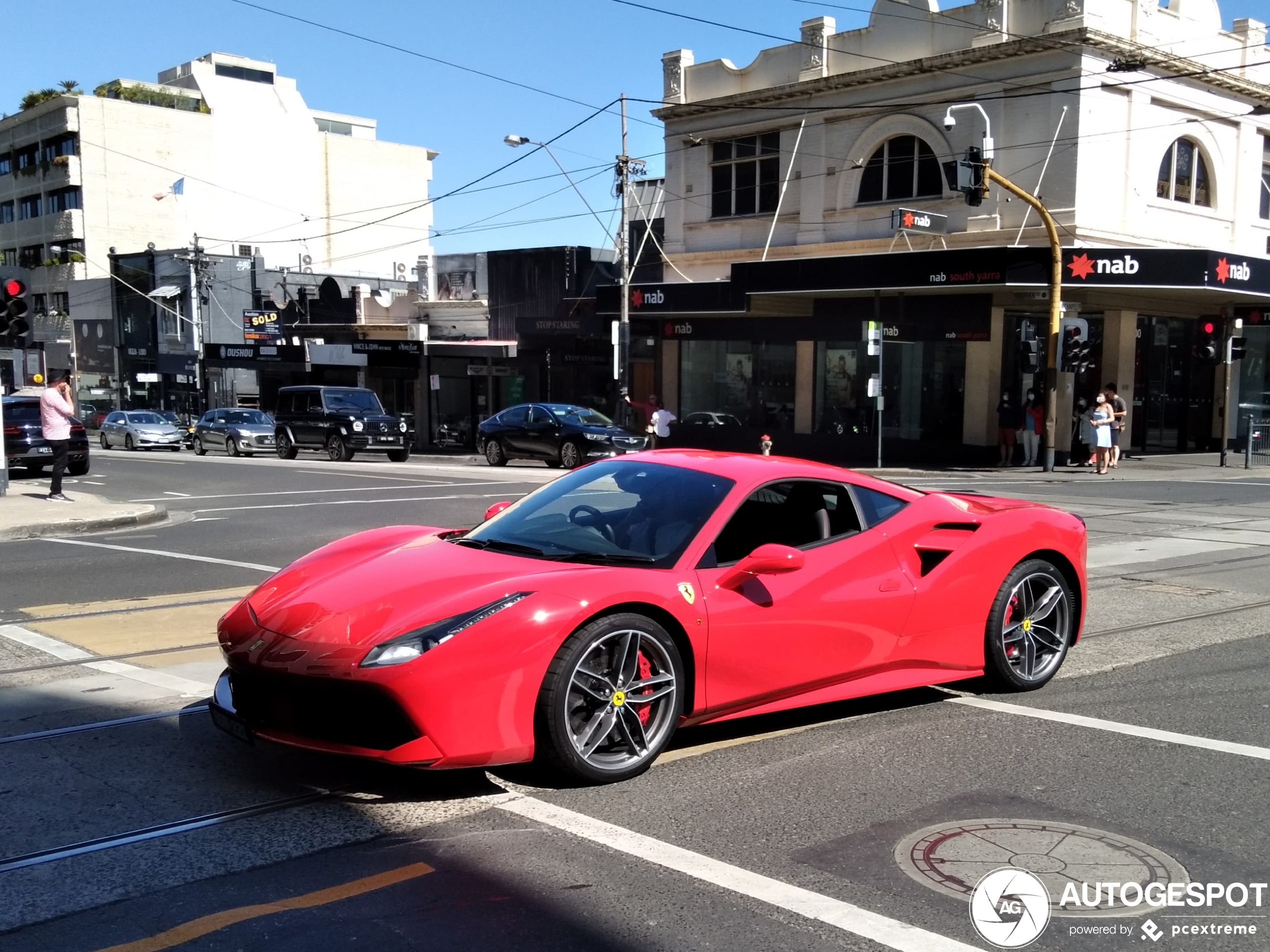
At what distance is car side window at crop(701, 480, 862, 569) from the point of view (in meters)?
5.62

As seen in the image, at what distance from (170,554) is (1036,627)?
949cm

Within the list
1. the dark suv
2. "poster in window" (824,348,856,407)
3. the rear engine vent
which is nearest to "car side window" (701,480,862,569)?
the rear engine vent

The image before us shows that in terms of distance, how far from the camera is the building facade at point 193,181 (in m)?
64.9

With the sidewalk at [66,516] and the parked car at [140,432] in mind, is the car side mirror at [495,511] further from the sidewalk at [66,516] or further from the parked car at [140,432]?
the parked car at [140,432]

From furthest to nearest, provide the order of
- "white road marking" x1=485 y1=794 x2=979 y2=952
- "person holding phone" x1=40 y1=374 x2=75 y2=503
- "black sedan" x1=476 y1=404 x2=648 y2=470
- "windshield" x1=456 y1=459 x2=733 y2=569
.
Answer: "black sedan" x1=476 y1=404 x2=648 y2=470 → "person holding phone" x1=40 y1=374 x2=75 y2=503 → "windshield" x1=456 y1=459 x2=733 y2=569 → "white road marking" x1=485 y1=794 x2=979 y2=952

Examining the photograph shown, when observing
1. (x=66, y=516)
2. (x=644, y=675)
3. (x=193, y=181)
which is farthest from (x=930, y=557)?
(x=193, y=181)

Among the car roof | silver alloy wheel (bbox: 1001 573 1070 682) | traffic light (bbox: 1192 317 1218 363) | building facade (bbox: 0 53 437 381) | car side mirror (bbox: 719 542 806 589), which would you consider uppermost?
building facade (bbox: 0 53 437 381)

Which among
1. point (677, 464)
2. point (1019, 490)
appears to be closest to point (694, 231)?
point (1019, 490)

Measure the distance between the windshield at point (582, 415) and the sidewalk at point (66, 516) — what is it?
39.9 ft

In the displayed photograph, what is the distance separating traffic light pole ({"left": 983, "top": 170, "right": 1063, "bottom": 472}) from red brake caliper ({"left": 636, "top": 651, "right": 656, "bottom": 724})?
20808 mm

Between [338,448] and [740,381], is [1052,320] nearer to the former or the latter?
[740,381]

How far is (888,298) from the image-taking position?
30.9 metres

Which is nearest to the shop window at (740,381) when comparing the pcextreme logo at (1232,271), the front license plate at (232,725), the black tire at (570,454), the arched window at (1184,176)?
the black tire at (570,454)

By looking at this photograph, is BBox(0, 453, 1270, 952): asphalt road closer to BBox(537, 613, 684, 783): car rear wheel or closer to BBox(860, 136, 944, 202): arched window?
BBox(537, 613, 684, 783): car rear wheel
